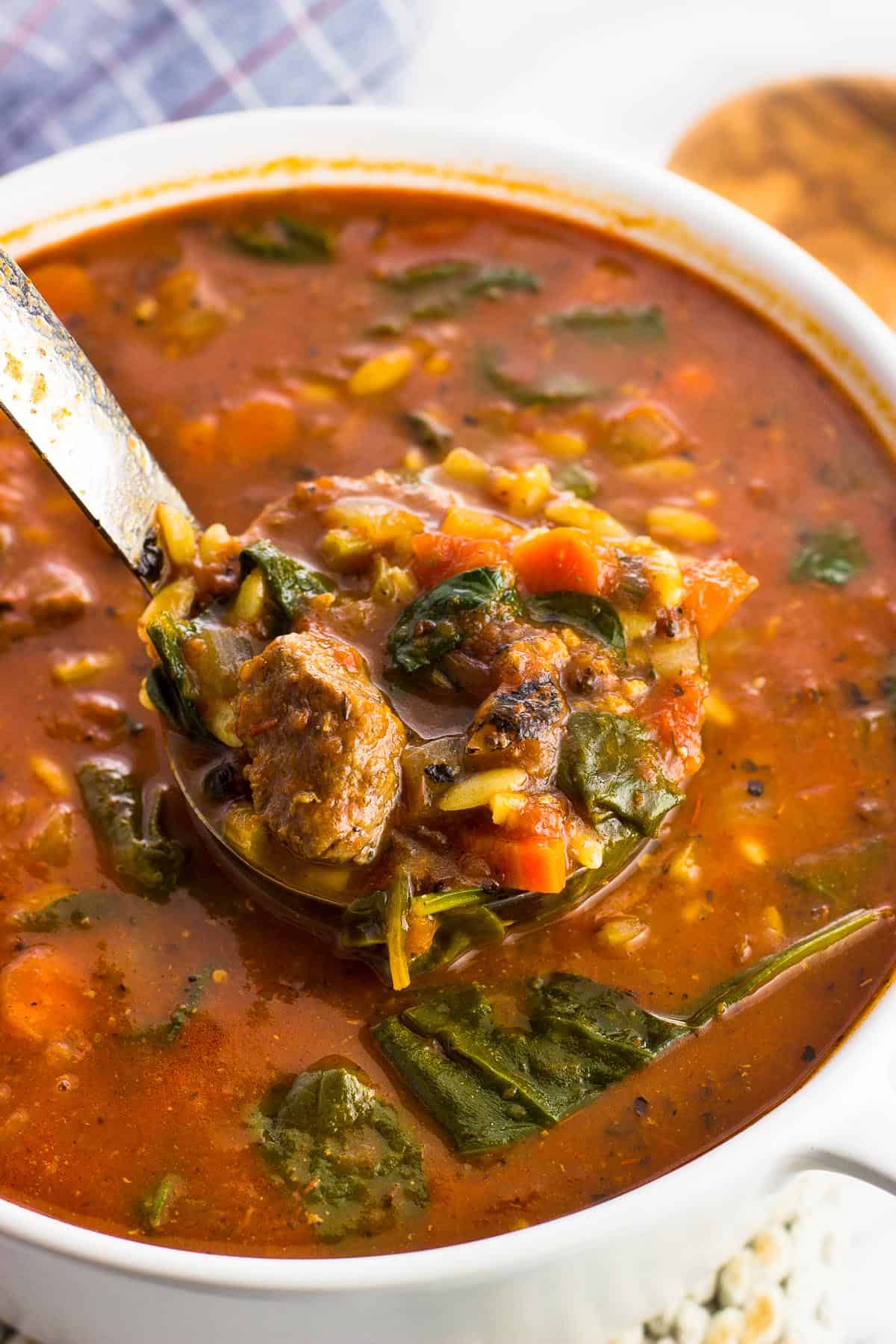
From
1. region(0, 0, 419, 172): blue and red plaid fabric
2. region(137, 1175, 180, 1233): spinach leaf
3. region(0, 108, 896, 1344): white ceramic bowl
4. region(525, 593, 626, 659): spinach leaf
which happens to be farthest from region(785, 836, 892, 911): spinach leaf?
region(0, 0, 419, 172): blue and red plaid fabric

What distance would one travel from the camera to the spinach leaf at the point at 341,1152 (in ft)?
9.20

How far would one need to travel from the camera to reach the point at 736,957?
309 cm

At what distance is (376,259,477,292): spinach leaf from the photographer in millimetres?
4164

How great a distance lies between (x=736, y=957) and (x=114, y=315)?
7.79 ft

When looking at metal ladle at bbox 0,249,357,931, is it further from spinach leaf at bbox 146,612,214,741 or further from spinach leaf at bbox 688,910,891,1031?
spinach leaf at bbox 688,910,891,1031

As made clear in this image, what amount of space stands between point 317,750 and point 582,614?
66 cm

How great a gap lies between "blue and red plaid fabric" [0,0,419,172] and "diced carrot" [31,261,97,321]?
4.22 feet

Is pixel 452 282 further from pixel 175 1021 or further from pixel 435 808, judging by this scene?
pixel 175 1021

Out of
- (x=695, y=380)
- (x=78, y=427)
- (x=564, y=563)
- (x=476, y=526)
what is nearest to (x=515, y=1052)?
(x=564, y=563)

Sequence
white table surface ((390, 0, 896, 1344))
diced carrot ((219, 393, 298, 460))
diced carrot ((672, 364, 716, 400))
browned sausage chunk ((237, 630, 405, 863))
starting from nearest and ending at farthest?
browned sausage chunk ((237, 630, 405, 863))
diced carrot ((219, 393, 298, 460))
diced carrot ((672, 364, 716, 400))
white table surface ((390, 0, 896, 1344))

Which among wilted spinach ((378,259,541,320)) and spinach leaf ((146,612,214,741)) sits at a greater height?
wilted spinach ((378,259,541,320))

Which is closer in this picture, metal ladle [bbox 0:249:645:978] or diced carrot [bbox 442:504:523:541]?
metal ladle [bbox 0:249:645:978]

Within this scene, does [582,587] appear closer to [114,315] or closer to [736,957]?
[736,957]

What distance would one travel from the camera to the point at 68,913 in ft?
10.3
